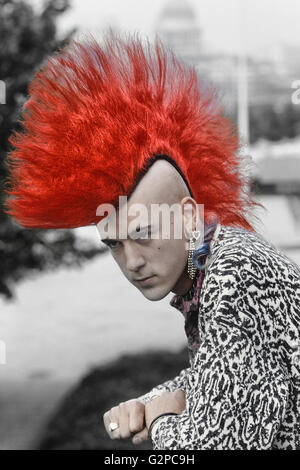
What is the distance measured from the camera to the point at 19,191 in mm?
1823

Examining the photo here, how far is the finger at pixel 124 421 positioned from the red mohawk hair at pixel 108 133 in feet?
1.73

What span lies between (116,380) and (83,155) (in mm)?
4148

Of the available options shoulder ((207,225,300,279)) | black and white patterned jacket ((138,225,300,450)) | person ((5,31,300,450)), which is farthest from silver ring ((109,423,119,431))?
shoulder ((207,225,300,279))

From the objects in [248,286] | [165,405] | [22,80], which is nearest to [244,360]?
[248,286]

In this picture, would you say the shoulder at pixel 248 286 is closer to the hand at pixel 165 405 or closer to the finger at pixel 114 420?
the hand at pixel 165 405

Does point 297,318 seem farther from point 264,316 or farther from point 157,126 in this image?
point 157,126

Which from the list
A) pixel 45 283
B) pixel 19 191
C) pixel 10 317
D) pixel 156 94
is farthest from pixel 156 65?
pixel 45 283

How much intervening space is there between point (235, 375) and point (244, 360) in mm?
43

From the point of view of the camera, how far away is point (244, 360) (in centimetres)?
143

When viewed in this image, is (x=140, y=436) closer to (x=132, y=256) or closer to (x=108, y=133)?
(x=132, y=256)

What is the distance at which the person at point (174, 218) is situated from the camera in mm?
1438

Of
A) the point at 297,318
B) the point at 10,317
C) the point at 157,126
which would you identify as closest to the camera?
the point at 297,318

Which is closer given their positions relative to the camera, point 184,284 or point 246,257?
point 246,257

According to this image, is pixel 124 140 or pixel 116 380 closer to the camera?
pixel 124 140
